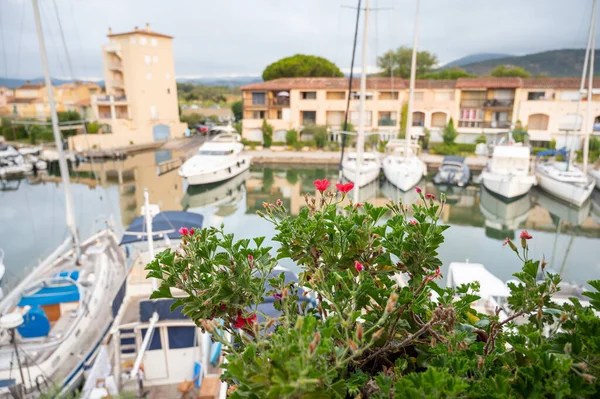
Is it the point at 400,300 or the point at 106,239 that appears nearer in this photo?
the point at 400,300

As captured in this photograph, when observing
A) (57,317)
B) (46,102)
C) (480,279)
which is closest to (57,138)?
(57,317)

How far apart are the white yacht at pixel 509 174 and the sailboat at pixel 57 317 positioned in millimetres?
18305

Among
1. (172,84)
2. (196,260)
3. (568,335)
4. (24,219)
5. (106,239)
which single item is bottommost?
(24,219)

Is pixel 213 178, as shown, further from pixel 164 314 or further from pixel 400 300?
pixel 400 300

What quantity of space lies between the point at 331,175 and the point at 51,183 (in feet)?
58.9

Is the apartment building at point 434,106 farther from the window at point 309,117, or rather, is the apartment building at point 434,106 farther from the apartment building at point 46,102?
the apartment building at point 46,102

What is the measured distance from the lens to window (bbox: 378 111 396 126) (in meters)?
33.2

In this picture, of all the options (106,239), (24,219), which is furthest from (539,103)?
(24,219)

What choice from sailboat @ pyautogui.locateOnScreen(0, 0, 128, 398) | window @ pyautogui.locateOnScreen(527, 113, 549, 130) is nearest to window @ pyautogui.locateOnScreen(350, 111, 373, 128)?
window @ pyautogui.locateOnScreen(527, 113, 549, 130)

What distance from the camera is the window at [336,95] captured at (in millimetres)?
33438

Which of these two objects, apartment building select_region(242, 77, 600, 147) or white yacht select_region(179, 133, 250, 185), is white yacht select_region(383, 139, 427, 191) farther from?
white yacht select_region(179, 133, 250, 185)

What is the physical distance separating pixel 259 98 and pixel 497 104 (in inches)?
759

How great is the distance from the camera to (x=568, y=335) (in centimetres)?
149

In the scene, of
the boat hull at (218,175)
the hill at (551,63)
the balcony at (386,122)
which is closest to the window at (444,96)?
the balcony at (386,122)
